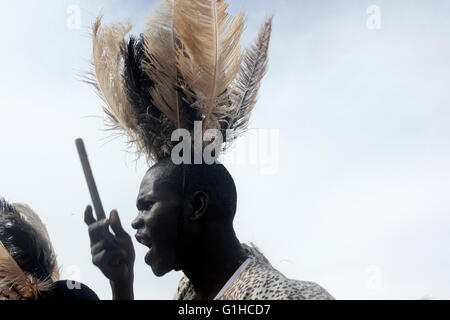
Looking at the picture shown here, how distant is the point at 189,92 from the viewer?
3357mm

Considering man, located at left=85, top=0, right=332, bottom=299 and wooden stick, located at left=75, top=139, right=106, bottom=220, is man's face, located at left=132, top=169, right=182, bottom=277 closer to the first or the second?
man, located at left=85, top=0, right=332, bottom=299

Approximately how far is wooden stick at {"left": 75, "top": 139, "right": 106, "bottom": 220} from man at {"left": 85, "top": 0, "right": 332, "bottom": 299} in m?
0.05

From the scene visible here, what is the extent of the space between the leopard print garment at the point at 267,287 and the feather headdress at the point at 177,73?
2.90ft

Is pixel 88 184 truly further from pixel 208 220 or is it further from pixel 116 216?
pixel 208 220

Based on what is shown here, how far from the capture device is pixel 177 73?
3406mm

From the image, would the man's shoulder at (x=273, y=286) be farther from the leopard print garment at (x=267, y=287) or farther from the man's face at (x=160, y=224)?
the man's face at (x=160, y=224)

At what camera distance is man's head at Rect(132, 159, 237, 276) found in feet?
10.4

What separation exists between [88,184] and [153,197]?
38cm

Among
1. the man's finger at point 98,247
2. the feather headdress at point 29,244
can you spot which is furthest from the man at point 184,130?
the feather headdress at point 29,244

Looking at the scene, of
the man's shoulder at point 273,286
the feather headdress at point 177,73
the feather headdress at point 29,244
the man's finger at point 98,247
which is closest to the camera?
the man's shoulder at point 273,286

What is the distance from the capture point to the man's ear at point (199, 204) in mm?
3210

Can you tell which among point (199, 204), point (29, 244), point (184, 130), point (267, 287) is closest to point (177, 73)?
point (184, 130)
